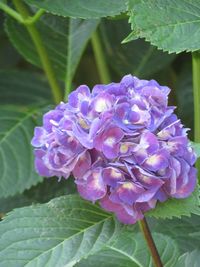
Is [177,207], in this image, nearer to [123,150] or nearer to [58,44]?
[123,150]

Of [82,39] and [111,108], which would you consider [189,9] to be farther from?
[82,39]

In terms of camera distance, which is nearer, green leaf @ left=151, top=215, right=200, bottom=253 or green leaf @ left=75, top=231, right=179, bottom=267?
green leaf @ left=75, top=231, right=179, bottom=267

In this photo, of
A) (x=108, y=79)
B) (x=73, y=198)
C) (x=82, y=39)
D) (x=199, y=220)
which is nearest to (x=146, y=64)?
(x=108, y=79)

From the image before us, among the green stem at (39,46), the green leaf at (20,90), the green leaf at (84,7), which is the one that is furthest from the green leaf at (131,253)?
the green leaf at (20,90)

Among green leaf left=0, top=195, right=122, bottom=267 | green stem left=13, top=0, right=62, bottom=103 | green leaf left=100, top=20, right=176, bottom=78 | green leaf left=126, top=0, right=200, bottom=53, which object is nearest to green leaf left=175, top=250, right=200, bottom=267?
green leaf left=0, top=195, right=122, bottom=267

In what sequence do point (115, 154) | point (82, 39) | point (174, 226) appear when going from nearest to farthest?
point (115, 154) → point (174, 226) → point (82, 39)

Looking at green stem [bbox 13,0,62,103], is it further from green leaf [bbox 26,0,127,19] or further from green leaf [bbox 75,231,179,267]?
green leaf [bbox 75,231,179,267]

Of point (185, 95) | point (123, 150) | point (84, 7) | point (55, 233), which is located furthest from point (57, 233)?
point (185, 95)

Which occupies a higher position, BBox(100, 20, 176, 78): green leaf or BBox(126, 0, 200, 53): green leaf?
BBox(100, 20, 176, 78): green leaf
